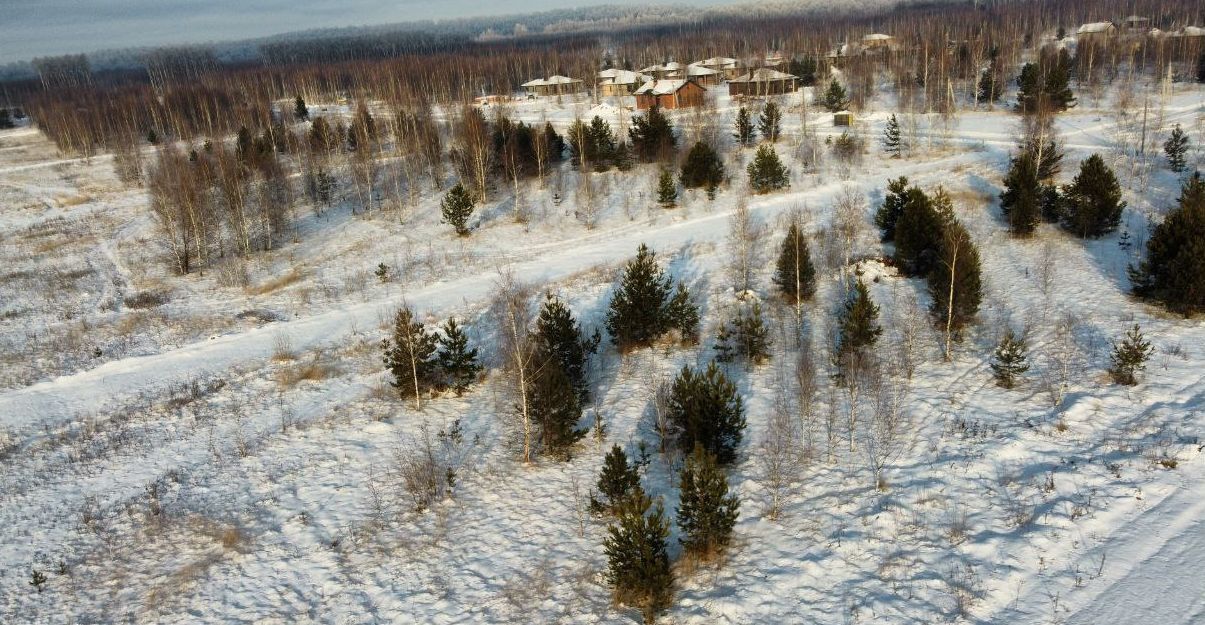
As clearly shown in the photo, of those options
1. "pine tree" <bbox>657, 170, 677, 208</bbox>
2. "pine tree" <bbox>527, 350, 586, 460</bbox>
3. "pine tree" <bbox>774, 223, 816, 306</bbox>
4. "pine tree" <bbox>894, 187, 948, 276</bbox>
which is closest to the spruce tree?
"pine tree" <bbox>894, 187, 948, 276</bbox>

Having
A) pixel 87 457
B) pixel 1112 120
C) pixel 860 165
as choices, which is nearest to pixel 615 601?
pixel 87 457

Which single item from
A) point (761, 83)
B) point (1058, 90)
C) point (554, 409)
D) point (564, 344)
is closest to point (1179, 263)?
point (564, 344)

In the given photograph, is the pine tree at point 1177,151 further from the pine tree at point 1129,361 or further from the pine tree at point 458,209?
the pine tree at point 458,209

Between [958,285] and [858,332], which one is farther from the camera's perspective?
[958,285]

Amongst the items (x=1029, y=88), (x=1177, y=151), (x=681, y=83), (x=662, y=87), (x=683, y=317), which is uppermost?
(x=681, y=83)

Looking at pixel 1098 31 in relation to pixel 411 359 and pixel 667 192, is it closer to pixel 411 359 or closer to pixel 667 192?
pixel 667 192

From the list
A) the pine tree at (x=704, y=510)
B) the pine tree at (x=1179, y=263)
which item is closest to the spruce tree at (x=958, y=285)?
the pine tree at (x=1179, y=263)
